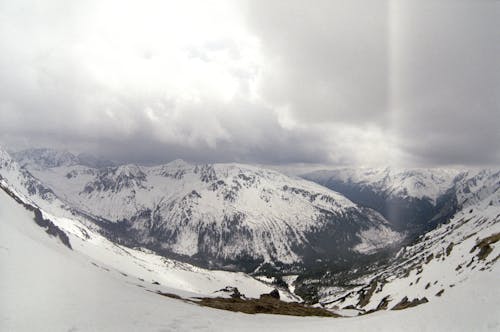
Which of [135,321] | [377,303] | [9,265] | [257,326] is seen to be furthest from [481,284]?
[377,303]

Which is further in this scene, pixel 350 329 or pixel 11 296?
pixel 350 329

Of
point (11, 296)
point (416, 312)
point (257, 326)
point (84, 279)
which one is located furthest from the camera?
point (84, 279)

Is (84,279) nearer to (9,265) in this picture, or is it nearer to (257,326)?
(9,265)

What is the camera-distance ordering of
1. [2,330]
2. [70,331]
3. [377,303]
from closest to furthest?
[2,330], [70,331], [377,303]

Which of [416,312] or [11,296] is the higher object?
[416,312]

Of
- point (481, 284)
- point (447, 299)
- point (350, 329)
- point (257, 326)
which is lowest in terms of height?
point (257, 326)
